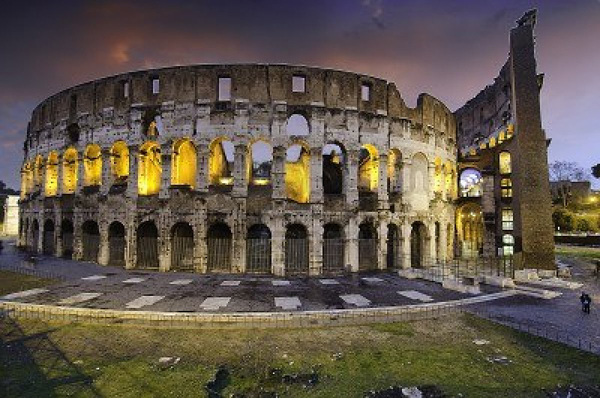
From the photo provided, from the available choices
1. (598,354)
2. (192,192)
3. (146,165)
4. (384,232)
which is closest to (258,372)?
(598,354)

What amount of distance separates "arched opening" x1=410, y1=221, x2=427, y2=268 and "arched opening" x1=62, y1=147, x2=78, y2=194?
23.7 m

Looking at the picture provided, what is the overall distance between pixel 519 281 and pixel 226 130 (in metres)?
17.2

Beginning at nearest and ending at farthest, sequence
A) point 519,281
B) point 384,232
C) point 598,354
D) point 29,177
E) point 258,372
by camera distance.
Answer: point 258,372 → point 598,354 → point 519,281 → point 384,232 → point 29,177

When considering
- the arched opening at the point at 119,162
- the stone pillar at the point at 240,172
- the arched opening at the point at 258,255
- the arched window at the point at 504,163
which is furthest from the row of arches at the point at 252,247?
the arched window at the point at 504,163

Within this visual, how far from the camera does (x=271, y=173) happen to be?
59.8 ft

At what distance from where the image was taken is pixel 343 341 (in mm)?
8719

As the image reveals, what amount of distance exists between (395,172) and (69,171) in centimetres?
2261

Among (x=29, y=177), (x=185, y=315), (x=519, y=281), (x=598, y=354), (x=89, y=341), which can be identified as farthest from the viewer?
(x=29, y=177)

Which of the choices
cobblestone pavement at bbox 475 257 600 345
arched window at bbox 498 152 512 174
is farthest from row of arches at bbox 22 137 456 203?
cobblestone pavement at bbox 475 257 600 345

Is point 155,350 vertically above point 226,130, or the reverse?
point 226,130

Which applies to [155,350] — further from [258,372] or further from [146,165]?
[146,165]

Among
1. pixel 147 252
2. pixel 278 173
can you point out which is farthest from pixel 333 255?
pixel 147 252

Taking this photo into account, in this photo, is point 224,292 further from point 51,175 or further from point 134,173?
point 51,175

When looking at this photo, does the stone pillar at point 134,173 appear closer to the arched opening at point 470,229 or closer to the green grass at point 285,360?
the green grass at point 285,360
